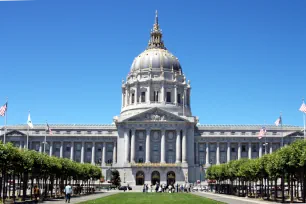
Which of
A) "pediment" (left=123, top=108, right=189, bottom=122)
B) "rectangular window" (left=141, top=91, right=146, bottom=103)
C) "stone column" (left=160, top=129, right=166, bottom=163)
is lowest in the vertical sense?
"stone column" (left=160, top=129, right=166, bottom=163)

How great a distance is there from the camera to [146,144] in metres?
148

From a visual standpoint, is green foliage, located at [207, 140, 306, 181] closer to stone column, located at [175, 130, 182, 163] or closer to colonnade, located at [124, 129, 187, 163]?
stone column, located at [175, 130, 182, 163]

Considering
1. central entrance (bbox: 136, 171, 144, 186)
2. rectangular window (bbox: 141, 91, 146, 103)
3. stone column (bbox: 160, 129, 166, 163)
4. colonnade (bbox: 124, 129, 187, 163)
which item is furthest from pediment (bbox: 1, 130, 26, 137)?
stone column (bbox: 160, 129, 166, 163)

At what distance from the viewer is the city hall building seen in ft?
480

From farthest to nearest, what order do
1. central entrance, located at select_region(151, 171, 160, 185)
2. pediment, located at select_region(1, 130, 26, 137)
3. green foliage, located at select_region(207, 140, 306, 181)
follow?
1. pediment, located at select_region(1, 130, 26, 137)
2. central entrance, located at select_region(151, 171, 160, 185)
3. green foliage, located at select_region(207, 140, 306, 181)

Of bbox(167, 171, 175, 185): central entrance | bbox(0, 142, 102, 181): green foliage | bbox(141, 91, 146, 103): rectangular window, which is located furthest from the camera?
bbox(141, 91, 146, 103): rectangular window

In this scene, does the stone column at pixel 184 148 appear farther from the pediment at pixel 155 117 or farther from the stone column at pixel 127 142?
the stone column at pixel 127 142

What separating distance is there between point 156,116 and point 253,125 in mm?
36587

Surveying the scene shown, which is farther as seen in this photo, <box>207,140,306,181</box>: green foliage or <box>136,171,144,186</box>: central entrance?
<box>136,171,144,186</box>: central entrance

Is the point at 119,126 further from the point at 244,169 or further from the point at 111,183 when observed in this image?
the point at 244,169

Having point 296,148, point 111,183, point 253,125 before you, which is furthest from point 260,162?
point 253,125

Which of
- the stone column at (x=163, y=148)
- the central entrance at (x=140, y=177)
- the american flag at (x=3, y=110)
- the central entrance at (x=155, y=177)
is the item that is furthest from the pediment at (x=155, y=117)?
the american flag at (x=3, y=110)

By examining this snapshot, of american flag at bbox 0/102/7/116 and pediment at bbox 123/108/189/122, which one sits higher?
pediment at bbox 123/108/189/122

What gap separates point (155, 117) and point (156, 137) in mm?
6426
